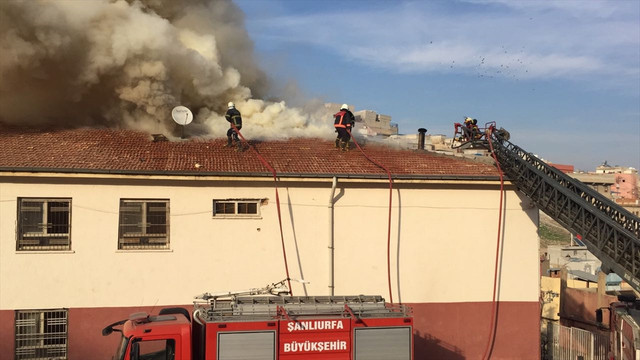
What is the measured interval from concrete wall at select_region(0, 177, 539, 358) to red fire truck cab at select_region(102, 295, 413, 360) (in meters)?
3.77

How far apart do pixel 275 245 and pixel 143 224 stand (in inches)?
136

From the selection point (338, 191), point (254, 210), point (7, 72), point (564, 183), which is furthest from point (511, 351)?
point (7, 72)

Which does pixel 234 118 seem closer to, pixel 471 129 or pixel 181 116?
pixel 181 116

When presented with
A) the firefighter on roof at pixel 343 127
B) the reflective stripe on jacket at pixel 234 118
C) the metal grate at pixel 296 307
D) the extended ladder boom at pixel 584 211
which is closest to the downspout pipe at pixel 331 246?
the firefighter on roof at pixel 343 127

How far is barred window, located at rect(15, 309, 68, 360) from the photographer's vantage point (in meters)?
14.8

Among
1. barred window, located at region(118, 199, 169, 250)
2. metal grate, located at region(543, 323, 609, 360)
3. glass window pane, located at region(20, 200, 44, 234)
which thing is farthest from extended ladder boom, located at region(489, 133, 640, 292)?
glass window pane, located at region(20, 200, 44, 234)

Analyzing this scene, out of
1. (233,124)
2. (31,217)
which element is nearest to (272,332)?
(31,217)

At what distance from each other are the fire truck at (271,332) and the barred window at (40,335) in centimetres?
441

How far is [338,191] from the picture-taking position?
1664 cm

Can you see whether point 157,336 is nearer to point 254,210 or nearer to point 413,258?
point 254,210

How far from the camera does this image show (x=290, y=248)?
643 inches

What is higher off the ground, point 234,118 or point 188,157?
point 234,118

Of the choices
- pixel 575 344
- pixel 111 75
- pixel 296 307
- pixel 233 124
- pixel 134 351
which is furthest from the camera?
pixel 111 75

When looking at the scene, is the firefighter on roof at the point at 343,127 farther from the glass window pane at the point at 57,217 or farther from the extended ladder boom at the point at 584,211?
the glass window pane at the point at 57,217
